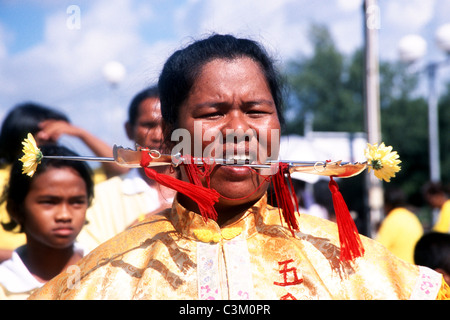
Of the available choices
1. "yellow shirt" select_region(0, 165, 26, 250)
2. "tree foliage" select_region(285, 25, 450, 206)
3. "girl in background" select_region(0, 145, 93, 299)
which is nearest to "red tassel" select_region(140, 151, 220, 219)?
"girl in background" select_region(0, 145, 93, 299)

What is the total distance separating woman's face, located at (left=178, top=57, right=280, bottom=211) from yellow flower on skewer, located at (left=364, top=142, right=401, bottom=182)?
317 millimetres

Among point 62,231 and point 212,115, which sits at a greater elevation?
point 212,115

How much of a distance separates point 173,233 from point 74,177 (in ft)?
3.46

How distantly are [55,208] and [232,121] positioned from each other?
1269mm

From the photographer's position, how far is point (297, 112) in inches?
1227

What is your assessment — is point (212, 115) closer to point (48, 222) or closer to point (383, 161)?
point (383, 161)

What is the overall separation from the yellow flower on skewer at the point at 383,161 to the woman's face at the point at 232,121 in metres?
0.32

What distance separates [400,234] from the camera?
4.77 metres

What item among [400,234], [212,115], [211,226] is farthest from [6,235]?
[400,234]

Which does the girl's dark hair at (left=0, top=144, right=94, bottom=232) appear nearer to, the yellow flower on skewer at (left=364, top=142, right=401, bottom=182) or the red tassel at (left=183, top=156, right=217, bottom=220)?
the red tassel at (left=183, top=156, right=217, bottom=220)

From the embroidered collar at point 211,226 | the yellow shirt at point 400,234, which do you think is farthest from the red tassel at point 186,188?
the yellow shirt at point 400,234

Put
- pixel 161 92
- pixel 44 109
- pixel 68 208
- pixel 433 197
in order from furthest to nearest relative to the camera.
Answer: pixel 433 197 < pixel 44 109 < pixel 68 208 < pixel 161 92

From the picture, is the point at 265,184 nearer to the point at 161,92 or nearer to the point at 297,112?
the point at 161,92
